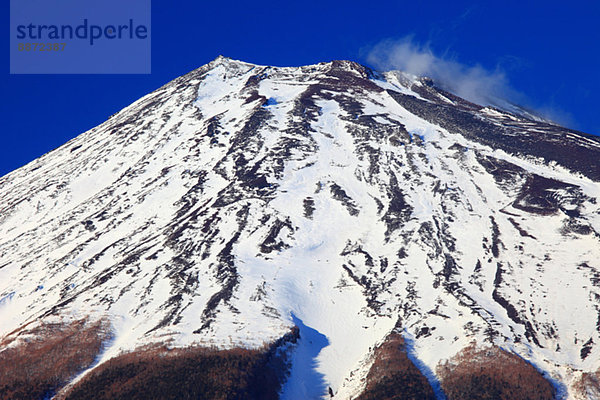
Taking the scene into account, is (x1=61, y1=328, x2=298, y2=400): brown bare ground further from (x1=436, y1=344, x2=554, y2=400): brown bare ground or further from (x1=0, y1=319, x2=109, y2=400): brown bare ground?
(x1=436, y1=344, x2=554, y2=400): brown bare ground

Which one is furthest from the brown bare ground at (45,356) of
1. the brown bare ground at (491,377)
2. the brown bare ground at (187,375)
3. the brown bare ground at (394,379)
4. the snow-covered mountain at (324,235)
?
the brown bare ground at (491,377)

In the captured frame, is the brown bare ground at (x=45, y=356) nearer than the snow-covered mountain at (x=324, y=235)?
Yes

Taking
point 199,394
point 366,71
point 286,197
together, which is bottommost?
point 199,394

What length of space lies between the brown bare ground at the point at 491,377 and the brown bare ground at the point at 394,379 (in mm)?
2414

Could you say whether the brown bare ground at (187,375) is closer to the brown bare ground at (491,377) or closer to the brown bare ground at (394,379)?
the brown bare ground at (394,379)

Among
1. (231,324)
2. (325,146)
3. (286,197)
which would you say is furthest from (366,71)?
(231,324)

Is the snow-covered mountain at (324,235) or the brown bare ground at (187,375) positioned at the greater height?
the snow-covered mountain at (324,235)

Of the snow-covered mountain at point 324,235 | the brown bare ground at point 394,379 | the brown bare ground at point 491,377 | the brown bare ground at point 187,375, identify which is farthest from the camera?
the snow-covered mountain at point 324,235

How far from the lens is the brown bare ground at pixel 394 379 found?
45.5m

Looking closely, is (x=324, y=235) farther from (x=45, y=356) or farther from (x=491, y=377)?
(x=45, y=356)

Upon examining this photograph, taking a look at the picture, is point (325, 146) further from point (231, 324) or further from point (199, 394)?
point (199, 394)

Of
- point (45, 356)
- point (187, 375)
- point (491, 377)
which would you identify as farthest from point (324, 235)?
point (45, 356)

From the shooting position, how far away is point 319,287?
2630 inches

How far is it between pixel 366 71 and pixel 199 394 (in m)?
125
